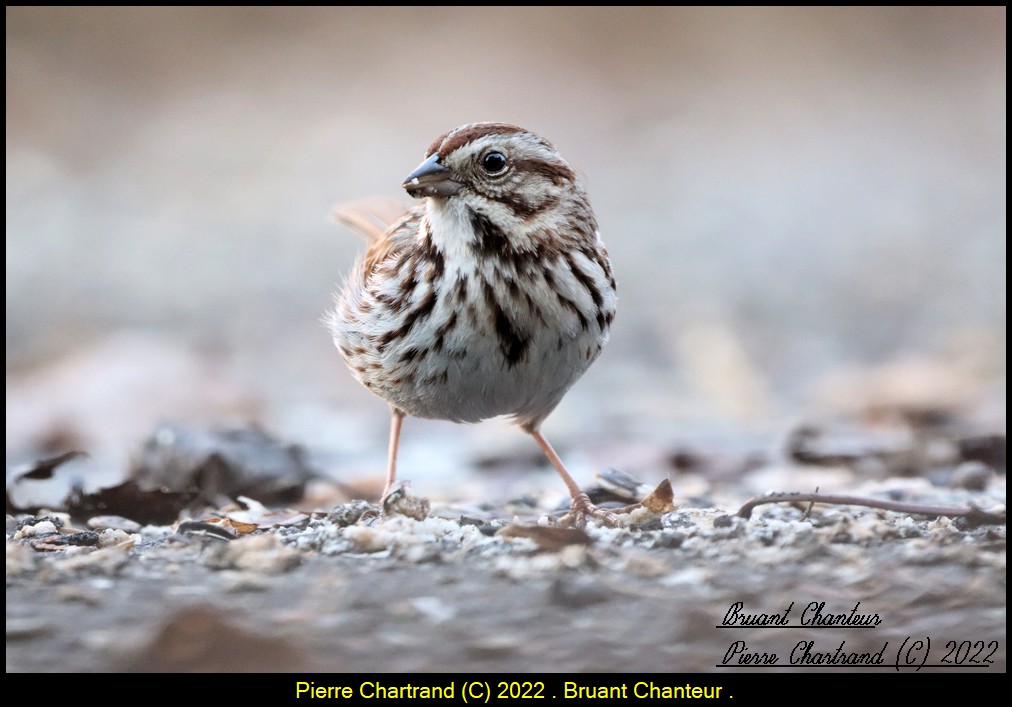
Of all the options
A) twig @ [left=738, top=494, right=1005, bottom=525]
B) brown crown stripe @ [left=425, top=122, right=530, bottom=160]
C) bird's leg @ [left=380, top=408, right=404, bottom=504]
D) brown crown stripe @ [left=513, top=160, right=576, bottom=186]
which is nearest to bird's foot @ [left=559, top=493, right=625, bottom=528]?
twig @ [left=738, top=494, right=1005, bottom=525]

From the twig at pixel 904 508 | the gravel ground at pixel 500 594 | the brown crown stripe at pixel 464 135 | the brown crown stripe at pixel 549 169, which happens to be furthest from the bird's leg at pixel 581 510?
the brown crown stripe at pixel 464 135

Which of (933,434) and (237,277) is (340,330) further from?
(237,277)

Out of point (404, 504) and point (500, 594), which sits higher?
point (404, 504)

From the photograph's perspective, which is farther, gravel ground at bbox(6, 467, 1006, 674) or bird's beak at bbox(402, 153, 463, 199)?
bird's beak at bbox(402, 153, 463, 199)

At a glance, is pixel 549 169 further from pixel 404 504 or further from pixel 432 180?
pixel 404 504

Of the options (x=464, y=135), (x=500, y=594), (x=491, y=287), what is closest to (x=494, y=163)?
(x=464, y=135)

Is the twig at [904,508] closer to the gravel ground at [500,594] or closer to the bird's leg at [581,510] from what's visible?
the gravel ground at [500,594]

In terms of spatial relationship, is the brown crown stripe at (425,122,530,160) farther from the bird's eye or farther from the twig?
the twig
